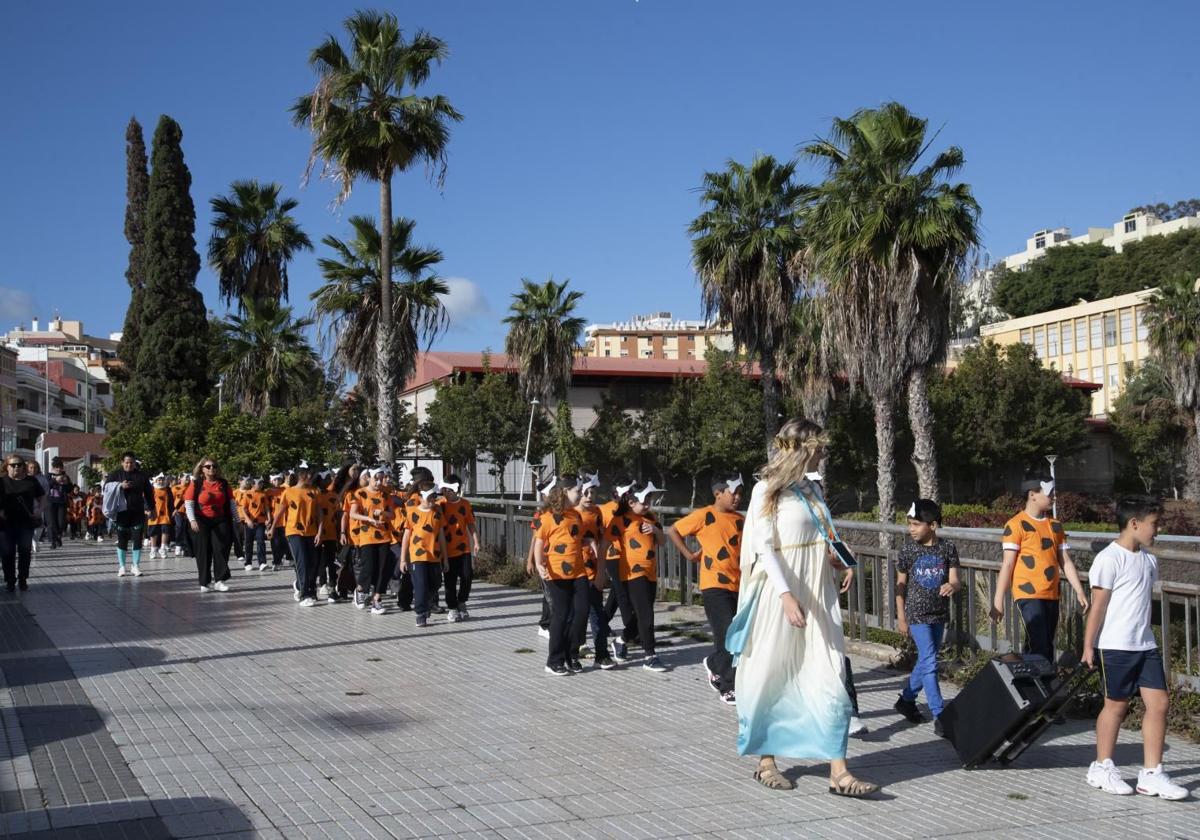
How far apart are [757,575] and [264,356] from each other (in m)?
33.6

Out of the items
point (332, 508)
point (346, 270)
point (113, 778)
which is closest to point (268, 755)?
point (113, 778)

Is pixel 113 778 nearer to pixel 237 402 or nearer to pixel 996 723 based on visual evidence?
pixel 996 723

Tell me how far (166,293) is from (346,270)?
19.2 metres

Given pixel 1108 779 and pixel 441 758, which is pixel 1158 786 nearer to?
pixel 1108 779

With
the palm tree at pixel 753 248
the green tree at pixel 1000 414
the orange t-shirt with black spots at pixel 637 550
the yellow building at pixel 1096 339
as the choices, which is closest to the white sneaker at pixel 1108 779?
the orange t-shirt with black spots at pixel 637 550

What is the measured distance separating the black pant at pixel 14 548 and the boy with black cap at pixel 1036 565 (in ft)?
41.3

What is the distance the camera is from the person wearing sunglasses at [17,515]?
1506cm

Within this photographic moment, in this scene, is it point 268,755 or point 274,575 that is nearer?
point 268,755

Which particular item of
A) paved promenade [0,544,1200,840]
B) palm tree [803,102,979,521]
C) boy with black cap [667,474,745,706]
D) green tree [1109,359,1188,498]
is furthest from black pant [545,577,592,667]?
green tree [1109,359,1188,498]

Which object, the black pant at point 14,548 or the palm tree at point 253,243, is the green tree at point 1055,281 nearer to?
the palm tree at point 253,243

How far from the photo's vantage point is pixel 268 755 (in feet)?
22.0

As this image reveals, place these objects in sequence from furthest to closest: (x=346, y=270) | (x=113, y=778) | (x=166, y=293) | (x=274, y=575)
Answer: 1. (x=166, y=293)
2. (x=346, y=270)
3. (x=274, y=575)
4. (x=113, y=778)

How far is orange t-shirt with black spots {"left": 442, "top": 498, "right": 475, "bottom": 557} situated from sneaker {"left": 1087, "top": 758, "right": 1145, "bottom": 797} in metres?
7.55

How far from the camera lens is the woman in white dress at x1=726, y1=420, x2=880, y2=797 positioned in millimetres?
6012
